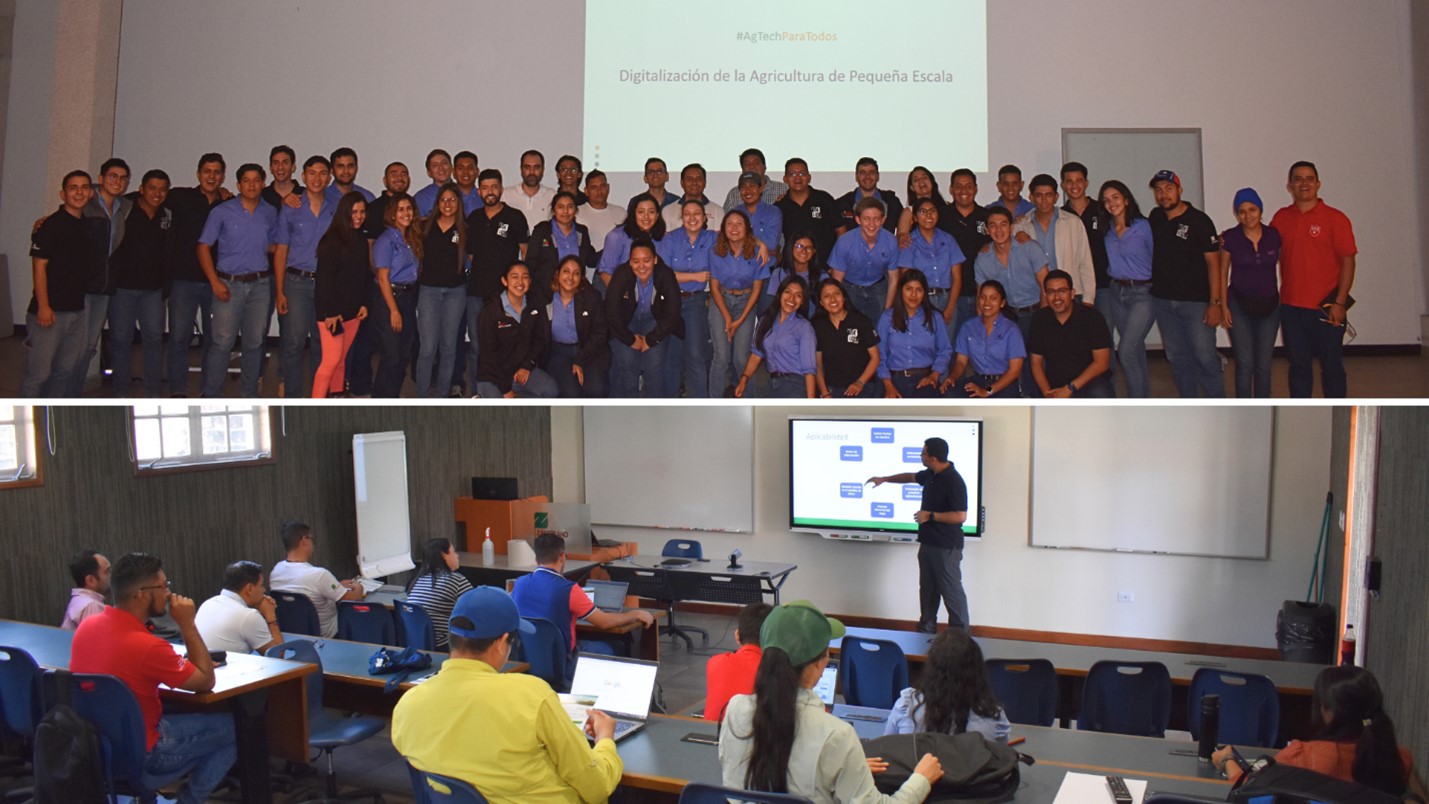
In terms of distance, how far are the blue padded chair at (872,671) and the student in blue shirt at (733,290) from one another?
153 cm

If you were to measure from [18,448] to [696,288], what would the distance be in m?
3.72

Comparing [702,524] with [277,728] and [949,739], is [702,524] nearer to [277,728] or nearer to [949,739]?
[277,728]

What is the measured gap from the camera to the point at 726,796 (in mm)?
2674

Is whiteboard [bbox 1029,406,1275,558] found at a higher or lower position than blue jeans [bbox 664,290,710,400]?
lower

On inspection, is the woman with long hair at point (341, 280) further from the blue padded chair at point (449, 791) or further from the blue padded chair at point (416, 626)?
the blue padded chair at point (449, 791)

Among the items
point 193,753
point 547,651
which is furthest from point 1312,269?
→ point 193,753

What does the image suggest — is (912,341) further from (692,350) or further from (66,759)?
(66,759)

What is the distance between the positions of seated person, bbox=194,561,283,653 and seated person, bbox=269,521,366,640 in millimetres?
745

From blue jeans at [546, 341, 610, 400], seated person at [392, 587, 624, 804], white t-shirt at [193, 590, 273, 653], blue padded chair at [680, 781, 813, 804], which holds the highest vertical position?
blue jeans at [546, 341, 610, 400]

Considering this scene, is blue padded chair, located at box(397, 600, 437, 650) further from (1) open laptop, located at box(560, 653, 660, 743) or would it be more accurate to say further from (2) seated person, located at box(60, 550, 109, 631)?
(1) open laptop, located at box(560, 653, 660, 743)

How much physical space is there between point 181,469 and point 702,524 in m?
4.15

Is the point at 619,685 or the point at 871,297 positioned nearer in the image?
the point at 619,685

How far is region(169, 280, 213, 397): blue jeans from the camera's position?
5590 mm

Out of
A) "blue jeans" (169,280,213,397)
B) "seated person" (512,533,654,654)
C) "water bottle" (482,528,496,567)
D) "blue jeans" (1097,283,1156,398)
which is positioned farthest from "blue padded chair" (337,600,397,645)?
"blue jeans" (1097,283,1156,398)
